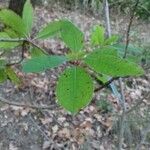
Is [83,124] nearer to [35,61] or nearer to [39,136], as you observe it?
[39,136]

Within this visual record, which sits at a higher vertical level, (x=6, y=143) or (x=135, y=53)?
(x=135, y=53)

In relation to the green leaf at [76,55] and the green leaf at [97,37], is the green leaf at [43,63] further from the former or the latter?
the green leaf at [97,37]

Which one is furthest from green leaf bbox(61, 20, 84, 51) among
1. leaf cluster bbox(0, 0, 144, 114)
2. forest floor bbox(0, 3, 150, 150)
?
forest floor bbox(0, 3, 150, 150)

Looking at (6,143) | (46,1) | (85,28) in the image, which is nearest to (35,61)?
(6,143)

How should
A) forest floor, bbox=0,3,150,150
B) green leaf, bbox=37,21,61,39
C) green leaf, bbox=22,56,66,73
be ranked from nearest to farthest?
green leaf, bbox=22,56,66,73
green leaf, bbox=37,21,61,39
forest floor, bbox=0,3,150,150

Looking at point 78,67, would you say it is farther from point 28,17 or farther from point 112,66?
point 28,17

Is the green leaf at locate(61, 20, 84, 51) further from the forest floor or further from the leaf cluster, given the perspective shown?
the forest floor

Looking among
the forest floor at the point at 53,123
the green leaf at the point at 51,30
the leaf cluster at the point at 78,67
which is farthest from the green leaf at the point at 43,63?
the forest floor at the point at 53,123
